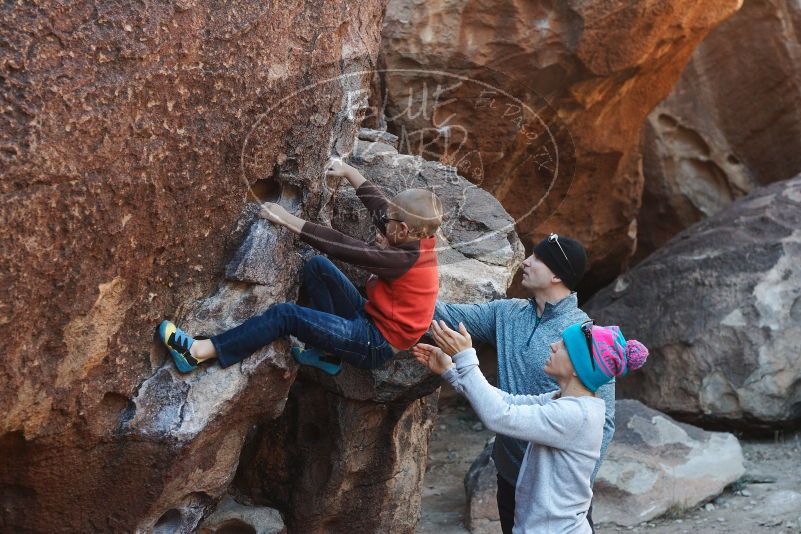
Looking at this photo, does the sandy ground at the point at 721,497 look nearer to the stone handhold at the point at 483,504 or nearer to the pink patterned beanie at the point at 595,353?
the stone handhold at the point at 483,504

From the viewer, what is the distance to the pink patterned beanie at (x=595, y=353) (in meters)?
3.00

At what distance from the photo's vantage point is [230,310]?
362cm

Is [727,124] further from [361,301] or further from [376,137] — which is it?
[361,301]

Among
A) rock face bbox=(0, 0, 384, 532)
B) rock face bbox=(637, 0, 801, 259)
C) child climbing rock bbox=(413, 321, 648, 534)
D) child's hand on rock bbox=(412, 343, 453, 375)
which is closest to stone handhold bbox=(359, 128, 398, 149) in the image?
rock face bbox=(0, 0, 384, 532)

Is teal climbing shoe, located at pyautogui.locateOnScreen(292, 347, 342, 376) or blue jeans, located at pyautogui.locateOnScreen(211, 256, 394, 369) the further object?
teal climbing shoe, located at pyautogui.locateOnScreen(292, 347, 342, 376)

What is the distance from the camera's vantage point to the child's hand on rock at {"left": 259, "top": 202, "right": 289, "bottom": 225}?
3.52 m

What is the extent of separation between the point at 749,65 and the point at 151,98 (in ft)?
20.2

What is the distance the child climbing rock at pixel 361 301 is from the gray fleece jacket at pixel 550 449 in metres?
0.54

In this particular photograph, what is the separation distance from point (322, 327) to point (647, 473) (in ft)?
7.73

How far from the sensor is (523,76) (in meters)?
6.27

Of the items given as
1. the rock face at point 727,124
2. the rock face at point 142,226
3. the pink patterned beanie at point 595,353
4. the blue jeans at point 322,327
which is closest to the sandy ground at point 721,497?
the blue jeans at point 322,327

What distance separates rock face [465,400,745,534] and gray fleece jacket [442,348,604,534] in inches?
80.5

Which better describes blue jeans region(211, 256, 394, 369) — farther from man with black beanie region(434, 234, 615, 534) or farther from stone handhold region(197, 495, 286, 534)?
stone handhold region(197, 495, 286, 534)

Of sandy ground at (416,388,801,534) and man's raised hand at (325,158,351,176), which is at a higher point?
man's raised hand at (325,158,351,176)
